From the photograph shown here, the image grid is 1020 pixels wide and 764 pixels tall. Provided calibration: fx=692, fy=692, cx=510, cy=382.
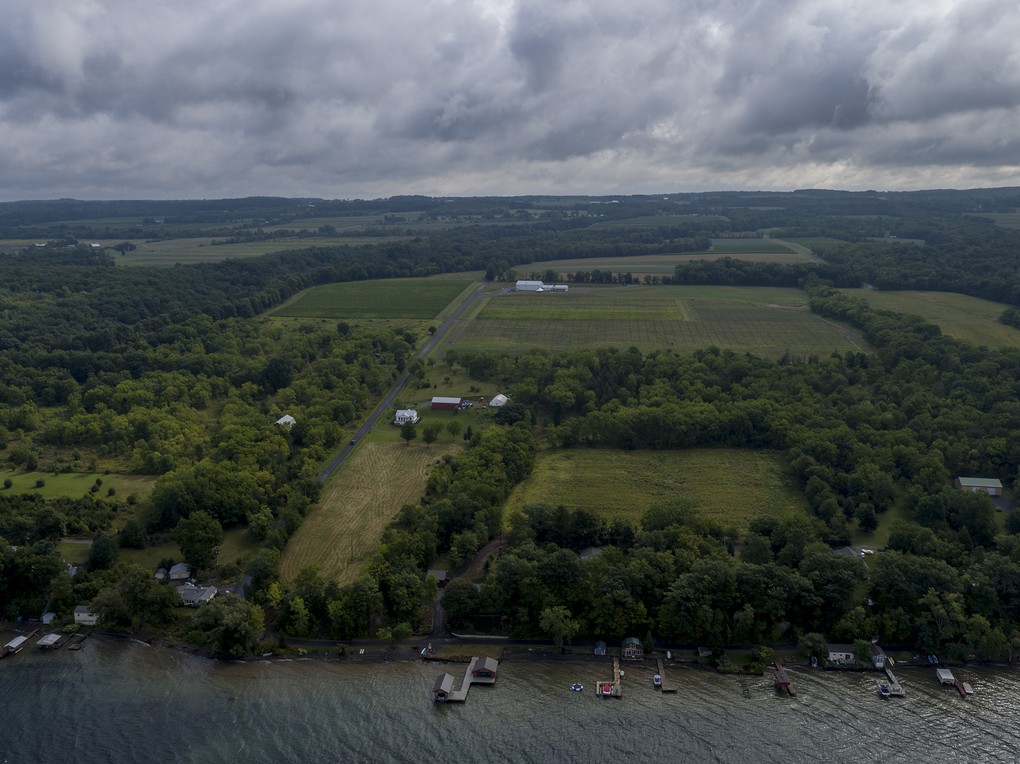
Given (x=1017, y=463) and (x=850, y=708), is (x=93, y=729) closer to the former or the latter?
(x=850, y=708)

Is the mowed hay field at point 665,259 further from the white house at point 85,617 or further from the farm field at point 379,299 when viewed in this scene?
the white house at point 85,617

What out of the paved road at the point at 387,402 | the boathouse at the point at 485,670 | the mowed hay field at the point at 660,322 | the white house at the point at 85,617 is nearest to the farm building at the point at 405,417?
the paved road at the point at 387,402

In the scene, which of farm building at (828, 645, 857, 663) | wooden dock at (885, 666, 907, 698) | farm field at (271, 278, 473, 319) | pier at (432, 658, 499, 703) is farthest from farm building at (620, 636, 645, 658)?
farm field at (271, 278, 473, 319)

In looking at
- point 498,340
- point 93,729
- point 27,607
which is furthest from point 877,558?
point 498,340

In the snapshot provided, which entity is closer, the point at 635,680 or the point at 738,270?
the point at 635,680

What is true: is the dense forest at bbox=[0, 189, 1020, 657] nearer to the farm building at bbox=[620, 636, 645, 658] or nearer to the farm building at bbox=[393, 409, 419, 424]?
the farm building at bbox=[620, 636, 645, 658]

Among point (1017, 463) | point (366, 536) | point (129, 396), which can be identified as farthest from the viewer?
point (129, 396)
